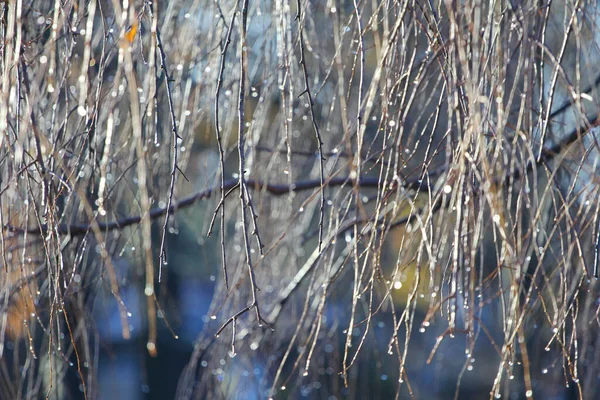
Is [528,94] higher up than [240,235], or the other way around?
[528,94]

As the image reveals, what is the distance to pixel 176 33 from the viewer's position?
184 cm

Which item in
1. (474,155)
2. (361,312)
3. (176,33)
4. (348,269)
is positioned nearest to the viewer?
(474,155)

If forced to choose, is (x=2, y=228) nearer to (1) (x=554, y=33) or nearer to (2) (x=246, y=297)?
(2) (x=246, y=297)

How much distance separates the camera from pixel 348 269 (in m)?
3.05

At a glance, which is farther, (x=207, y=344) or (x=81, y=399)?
(x=81, y=399)

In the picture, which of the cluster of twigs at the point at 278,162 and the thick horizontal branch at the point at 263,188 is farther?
the thick horizontal branch at the point at 263,188

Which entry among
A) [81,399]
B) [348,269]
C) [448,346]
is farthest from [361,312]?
[81,399]

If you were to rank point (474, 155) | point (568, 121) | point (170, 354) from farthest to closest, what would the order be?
1. point (170, 354)
2. point (568, 121)
3. point (474, 155)

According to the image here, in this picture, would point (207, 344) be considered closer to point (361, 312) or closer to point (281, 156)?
point (281, 156)

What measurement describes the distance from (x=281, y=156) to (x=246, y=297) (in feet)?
1.63

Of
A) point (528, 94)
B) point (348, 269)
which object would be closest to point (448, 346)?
point (348, 269)

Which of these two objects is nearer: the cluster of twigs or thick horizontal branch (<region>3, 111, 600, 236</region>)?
the cluster of twigs

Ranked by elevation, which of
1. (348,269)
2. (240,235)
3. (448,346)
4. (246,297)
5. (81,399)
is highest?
(240,235)

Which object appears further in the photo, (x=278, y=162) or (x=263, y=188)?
(x=278, y=162)
